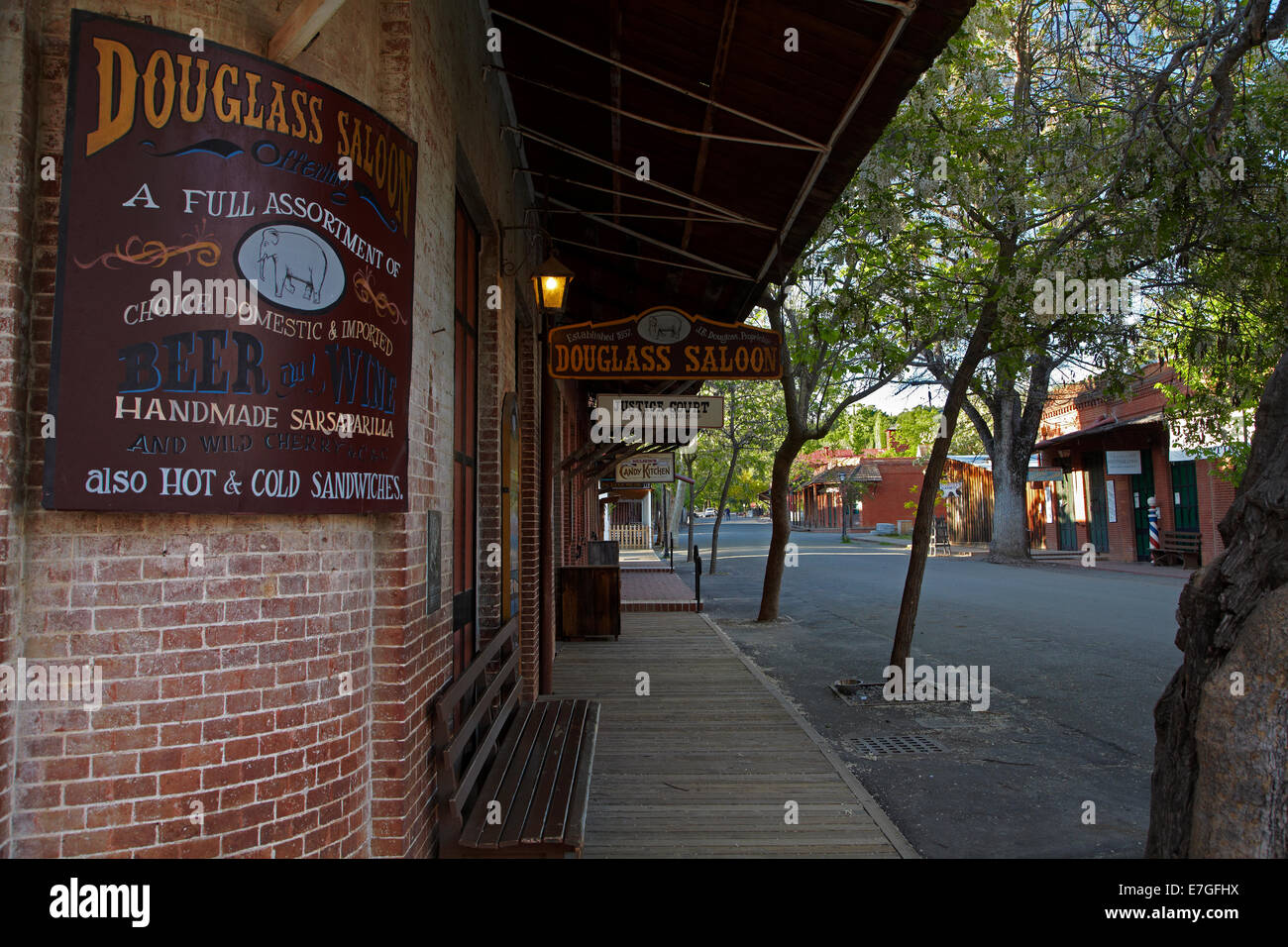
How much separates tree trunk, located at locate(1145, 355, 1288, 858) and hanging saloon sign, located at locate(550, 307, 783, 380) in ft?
12.0

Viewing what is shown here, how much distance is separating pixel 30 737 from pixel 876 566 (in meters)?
25.0

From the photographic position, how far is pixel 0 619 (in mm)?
2258

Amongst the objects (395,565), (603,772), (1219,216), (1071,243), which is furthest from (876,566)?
(395,565)

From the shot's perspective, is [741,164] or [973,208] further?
[973,208]

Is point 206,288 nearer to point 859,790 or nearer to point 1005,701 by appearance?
point 859,790

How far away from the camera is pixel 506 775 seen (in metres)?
4.43

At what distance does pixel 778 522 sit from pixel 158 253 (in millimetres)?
11864

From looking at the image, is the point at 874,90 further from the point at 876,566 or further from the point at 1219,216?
the point at 876,566

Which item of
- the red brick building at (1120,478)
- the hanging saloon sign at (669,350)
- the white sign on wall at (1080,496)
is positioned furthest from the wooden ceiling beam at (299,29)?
the white sign on wall at (1080,496)
